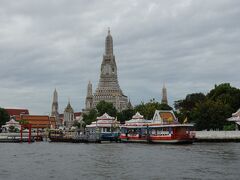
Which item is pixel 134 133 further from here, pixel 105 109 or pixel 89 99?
pixel 89 99

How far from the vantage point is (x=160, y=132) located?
222 ft

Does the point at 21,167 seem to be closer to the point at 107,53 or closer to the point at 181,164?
the point at 181,164

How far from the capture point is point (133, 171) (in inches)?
1195

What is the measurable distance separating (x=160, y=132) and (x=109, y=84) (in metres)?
110

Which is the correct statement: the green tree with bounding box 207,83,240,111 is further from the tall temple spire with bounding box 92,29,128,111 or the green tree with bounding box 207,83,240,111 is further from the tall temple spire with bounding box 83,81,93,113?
the tall temple spire with bounding box 83,81,93,113

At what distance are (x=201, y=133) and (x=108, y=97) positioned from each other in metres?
100

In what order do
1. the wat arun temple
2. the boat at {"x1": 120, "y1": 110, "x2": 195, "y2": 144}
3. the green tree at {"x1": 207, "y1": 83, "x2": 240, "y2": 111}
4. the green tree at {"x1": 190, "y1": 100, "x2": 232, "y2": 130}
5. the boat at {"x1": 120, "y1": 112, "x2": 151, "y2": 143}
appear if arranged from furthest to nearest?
the wat arun temple < the green tree at {"x1": 207, "y1": 83, "x2": 240, "y2": 111} < the green tree at {"x1": 190, "y1": 100, "x2": 232, "y2": 130} < the boat at {"x1": 120, "y1": 112, "x2": 151, "y2": 143} < the boat at {"x1": 120, "y1": 110, "x2": 195, "y2": 144}

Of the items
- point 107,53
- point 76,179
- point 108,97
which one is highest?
point 107,53

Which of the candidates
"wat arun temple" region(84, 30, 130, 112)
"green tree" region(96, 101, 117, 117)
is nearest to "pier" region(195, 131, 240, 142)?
"green tree" region(96, 101, 117, 117)

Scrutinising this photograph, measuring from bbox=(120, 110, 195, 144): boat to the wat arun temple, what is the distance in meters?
88.6

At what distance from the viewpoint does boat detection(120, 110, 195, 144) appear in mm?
63781

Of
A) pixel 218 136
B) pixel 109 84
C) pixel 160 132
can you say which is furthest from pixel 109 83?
pixel 160 132

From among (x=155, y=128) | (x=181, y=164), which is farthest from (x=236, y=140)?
(x=181, y=164)

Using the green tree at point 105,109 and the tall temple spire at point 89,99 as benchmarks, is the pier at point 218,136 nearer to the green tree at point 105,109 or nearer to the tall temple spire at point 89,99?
the green tree at point 105,109
